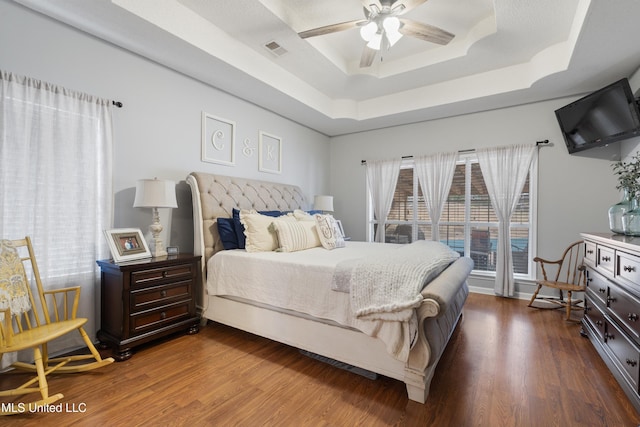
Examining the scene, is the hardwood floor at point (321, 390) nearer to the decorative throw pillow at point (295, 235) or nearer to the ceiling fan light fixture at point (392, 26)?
the decorative throw pillow at point (295, 235)

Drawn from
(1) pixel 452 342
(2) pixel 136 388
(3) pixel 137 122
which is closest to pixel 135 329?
(2) pixel 136 388

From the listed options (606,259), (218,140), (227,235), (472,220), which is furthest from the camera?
(472,220)

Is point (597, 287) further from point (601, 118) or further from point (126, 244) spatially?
point (126, 244)

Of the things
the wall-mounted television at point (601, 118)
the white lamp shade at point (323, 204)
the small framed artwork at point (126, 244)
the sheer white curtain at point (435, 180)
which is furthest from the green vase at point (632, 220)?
the small framed artwork at point (126, 244)

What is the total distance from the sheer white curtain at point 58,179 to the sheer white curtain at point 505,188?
14.9ft

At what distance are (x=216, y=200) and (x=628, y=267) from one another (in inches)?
132

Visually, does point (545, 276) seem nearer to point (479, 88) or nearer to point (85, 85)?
point (479, 88)

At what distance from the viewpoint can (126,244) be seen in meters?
2.41

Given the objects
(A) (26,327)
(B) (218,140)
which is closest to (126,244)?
(A) (26,327)

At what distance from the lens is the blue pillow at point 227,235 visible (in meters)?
2.94

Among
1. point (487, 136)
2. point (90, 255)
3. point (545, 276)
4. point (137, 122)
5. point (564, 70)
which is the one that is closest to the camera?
point (90, 255)

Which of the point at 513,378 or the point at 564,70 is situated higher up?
the point at 564,70

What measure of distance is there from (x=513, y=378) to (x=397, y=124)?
378 centimetres

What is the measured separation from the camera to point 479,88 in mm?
3600
